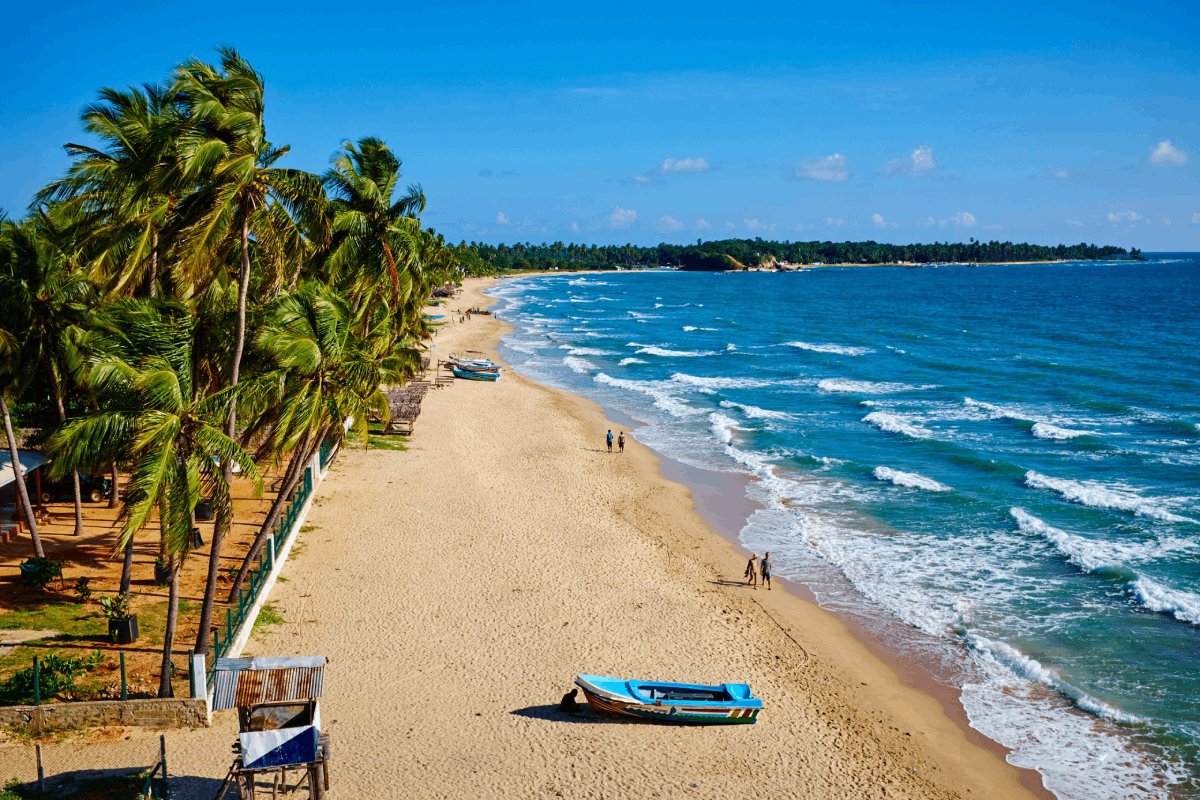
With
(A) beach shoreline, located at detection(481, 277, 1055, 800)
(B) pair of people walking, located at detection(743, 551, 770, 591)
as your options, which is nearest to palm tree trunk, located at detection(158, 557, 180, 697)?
(A) beach shoreline, located at detection(481, 277, 1055, 800)

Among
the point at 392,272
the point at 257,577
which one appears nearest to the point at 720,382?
the point at 392,272

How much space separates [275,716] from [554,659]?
6.60 meters

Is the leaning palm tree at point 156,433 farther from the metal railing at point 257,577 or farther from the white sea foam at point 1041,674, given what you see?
the white sea foam at point 1041,674

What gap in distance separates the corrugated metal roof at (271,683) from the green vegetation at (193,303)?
58.4 inches

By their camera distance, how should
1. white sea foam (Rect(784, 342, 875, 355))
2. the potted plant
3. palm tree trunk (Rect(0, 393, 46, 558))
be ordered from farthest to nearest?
white sea foam (Rect(784, 342, 875, 355)), palm tree trunk (Rect(0, 393, 46, 558)), the potted plant

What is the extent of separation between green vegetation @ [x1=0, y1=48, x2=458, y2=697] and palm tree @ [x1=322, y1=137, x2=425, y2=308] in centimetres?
5

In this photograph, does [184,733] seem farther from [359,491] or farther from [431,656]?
[359,491]

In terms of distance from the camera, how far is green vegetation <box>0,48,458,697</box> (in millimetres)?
12211

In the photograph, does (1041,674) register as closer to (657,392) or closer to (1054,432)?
(1054,432)

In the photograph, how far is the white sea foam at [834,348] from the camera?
69.2 meters

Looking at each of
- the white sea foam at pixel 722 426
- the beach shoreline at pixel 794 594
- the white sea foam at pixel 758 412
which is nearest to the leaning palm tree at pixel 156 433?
the beach shoreline at pixel 794 594

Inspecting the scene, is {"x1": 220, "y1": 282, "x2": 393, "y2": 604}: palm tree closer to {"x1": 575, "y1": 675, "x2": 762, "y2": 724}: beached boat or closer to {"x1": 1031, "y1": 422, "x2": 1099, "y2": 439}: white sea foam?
{"x1": 575, "y1": 675, "x2": 762, "y2": 724}: beached boat

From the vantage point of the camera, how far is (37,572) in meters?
17.3

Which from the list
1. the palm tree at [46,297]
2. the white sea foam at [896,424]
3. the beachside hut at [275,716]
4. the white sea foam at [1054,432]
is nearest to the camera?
the beachside hut at [275,716]
